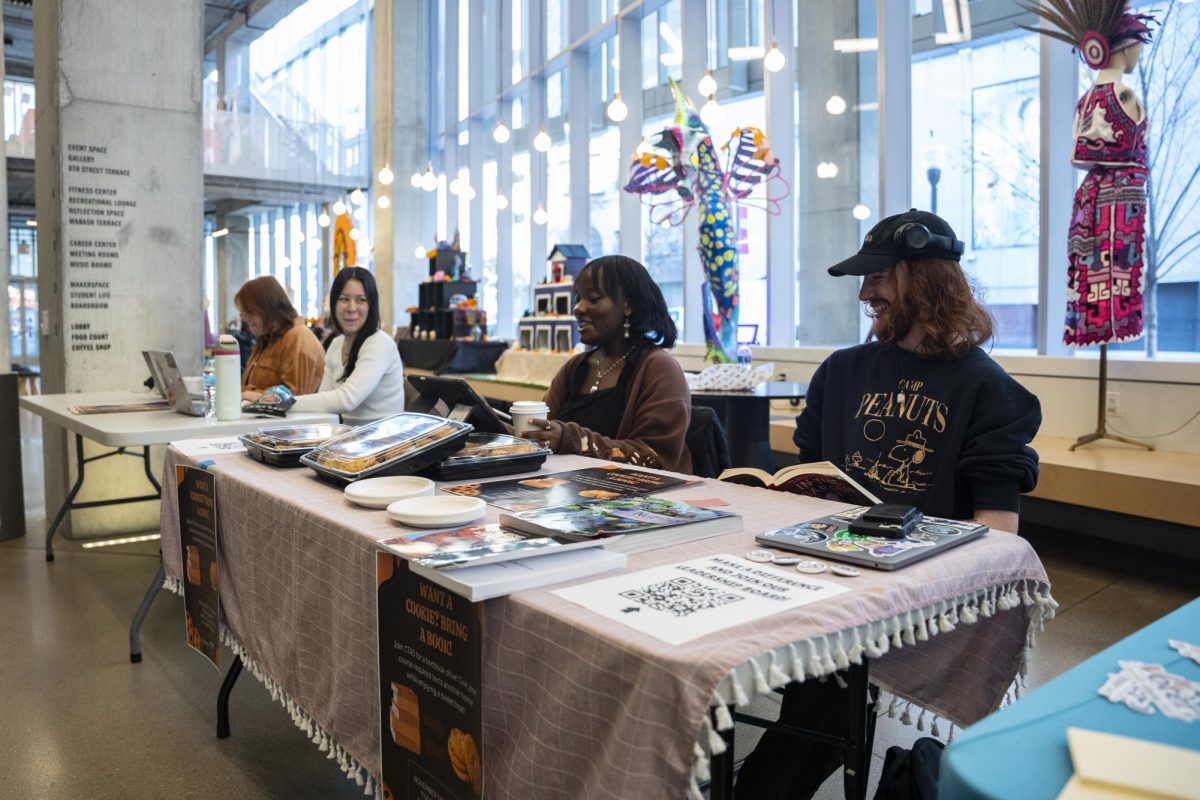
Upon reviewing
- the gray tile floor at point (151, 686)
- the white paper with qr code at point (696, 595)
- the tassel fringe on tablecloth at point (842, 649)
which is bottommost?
the gray tile floor at point (151, 686)

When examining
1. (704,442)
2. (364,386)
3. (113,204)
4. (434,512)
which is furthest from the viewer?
(113,204)

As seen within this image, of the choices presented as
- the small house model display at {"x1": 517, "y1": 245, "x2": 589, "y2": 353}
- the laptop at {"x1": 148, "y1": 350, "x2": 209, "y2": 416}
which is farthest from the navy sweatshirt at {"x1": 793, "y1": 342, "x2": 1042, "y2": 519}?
the small house model display at {"x1": 517, "y1": 245, "x2": 589, "y2": 353}

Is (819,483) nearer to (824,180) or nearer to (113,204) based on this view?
(113,204)

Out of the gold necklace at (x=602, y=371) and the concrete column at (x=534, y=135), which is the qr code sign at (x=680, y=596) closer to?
the gold necklace at (x=602, y=371)

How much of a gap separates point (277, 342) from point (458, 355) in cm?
470

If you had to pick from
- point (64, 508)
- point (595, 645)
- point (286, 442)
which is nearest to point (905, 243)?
point (595, 645)

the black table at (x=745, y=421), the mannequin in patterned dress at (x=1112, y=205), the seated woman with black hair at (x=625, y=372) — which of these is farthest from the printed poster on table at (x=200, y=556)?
the mannequin in patterned dress at (x=1112, y=205)

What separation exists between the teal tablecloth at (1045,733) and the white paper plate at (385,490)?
107cm

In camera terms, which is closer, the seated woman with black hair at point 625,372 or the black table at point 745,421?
the seated woman with black hair at point 625,372

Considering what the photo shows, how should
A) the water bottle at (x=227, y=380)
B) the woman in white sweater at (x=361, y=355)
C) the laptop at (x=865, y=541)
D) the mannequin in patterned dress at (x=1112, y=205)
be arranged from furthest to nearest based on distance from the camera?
1. the mannequin in patterned dress at (x=1112, y=205)
2. the woman in white sweater at (x=361, y=355)
3. the water bottle at (x=227, y=380)
4. the laptop at (x=865, y=541)

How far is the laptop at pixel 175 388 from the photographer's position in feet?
10.1

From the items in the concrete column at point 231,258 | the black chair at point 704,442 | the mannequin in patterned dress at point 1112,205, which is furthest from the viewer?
the concrete column at point 231,258

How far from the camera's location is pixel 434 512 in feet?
4.52

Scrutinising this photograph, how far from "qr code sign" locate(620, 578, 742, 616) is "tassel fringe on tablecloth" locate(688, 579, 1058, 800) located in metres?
0.11
